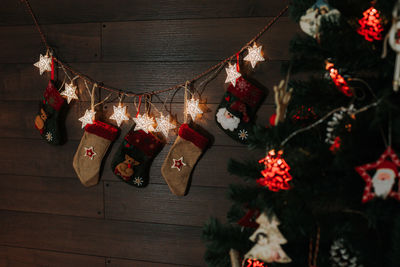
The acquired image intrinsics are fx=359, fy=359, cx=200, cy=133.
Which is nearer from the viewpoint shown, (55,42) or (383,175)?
(383,175)

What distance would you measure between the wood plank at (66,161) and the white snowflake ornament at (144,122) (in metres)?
0.13

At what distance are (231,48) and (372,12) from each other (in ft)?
2.44

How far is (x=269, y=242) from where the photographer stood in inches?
33.2

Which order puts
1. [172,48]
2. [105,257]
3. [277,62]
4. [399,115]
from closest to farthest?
[399,115] < [277,62] < [172,48] < [105,257]

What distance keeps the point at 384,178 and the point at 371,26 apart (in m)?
0.34

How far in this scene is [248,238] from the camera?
93cm

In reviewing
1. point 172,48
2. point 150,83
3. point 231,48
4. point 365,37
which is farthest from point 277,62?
point 365,37

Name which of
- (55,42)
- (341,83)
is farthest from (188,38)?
(341,83)

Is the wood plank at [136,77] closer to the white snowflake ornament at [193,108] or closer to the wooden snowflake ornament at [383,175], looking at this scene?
the white snowflake ornament at [193,108]

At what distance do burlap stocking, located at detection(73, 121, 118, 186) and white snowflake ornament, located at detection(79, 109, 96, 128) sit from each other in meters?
0.02

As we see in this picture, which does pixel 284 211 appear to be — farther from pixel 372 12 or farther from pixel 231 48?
pixel 231 48

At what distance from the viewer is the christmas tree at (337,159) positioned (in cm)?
76

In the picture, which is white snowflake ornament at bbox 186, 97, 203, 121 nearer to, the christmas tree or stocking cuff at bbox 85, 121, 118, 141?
stocking cuff at bbox 85, 121, 118, 141

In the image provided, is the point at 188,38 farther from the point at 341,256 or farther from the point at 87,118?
the point at 341,256
